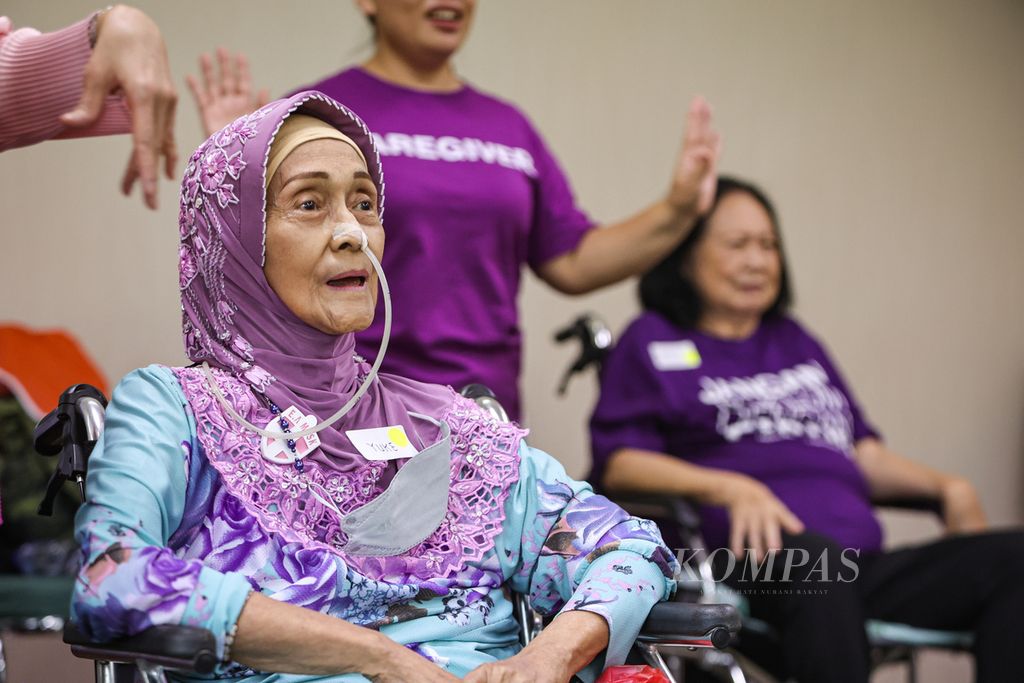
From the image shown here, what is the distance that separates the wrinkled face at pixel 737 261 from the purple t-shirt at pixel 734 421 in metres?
0.12

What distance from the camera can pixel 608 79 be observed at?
385cm

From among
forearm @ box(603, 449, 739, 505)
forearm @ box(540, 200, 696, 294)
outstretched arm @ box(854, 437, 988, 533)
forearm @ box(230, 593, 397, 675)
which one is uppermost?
forearm @ box(540, 200, 696, 294)

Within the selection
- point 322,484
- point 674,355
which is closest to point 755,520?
point 674,355

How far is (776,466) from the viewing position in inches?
111

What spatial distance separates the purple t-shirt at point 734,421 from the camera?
9.21ft

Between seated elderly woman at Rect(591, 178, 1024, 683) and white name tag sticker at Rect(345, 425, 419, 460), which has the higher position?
white name tag sticker at Rect(345, 425, 419, 460)

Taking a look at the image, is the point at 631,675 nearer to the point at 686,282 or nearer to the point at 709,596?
the point at 709,596

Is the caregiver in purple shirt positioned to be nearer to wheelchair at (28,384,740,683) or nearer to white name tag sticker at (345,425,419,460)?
white name tag sticker at (345,425,419,460)

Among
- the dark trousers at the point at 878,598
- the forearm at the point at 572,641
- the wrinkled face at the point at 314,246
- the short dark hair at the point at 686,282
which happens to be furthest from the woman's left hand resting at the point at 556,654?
the short dark hair at the point at 686,282

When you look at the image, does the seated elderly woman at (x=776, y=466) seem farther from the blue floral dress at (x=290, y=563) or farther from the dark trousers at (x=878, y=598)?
the blue floral dress at (x=290, y=563)

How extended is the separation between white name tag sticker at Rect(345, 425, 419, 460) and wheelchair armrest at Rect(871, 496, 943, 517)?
1754mm

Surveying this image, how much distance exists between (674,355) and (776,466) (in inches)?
13.6

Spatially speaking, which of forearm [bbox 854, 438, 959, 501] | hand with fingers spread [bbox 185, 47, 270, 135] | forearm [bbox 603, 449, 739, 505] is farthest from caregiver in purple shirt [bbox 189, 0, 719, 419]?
forearm [bbox 854, 438, 959, 501]

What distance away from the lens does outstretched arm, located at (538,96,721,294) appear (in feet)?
8.28
